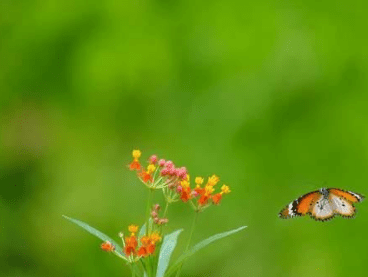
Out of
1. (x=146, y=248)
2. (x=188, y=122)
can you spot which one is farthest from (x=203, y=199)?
(x=188, y=122)

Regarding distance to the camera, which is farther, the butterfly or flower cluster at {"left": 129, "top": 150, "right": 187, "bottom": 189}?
the butterfly

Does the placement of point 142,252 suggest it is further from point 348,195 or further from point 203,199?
point 348,195

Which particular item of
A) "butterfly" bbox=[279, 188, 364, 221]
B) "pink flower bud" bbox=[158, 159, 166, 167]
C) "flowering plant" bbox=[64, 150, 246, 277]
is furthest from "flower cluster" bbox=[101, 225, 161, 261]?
"butterfly" bbox=[279, 188, 364, 221]

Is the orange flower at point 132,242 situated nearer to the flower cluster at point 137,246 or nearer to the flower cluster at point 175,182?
the flower cluster at point 137,246

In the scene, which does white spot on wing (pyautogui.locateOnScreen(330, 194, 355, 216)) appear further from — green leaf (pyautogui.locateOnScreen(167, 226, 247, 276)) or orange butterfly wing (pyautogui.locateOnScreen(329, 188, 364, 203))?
green leaf (pyautogui.locateOnScreen(167, 226, 247, 276))

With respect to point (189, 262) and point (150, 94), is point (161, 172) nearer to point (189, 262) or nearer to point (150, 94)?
point (189, 262)

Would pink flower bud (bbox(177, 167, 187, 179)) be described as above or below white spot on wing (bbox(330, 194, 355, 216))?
above

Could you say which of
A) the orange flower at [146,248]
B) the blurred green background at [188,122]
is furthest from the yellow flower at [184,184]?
the blurred green background at [188,122]
